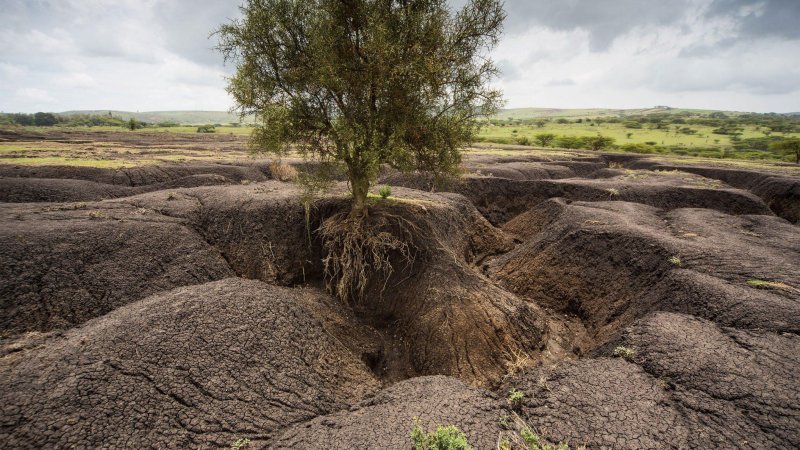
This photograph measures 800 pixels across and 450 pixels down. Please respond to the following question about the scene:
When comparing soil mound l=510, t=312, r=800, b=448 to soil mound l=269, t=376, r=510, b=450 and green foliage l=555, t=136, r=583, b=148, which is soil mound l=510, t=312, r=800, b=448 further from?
green foliage l=555, t=136, r=583, b=148

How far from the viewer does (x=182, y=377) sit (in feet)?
21.2

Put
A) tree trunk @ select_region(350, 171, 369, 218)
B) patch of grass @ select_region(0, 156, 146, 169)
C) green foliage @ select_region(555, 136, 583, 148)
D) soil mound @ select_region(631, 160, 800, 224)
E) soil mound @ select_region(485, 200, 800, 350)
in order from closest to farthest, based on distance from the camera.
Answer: soil mound @ select_region(485, 200, 800, 350) < tree trunk @ select_region(350, 171, 369, 218) < patch of grass @ select_region(0, 156, 146, 169) < soil mound @ select_region(631, 160, 800, 224) < green foliage @ select_region(555, 136, 583, 148)

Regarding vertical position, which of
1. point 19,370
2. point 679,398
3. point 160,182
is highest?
point 160,182

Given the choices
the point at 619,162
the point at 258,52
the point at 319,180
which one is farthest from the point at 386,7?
the point at 619,162

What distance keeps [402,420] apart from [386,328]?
548 centimetres

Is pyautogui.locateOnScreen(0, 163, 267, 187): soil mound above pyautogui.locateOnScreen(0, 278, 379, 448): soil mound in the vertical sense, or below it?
above

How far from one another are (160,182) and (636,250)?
27.0 metres

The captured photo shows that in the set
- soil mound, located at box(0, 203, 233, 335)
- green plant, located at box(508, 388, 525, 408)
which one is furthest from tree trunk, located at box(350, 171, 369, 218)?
green plant, located at box(508, 388, 525, 408)

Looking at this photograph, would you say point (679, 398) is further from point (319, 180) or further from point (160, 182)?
point (160, 182)

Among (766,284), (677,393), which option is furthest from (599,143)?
(677,393)

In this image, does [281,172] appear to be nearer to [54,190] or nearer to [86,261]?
[54,190]

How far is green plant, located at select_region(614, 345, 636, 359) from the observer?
764 centimetres

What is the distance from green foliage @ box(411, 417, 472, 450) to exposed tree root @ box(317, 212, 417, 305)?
6.33 m

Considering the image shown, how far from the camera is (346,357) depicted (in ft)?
29.1
